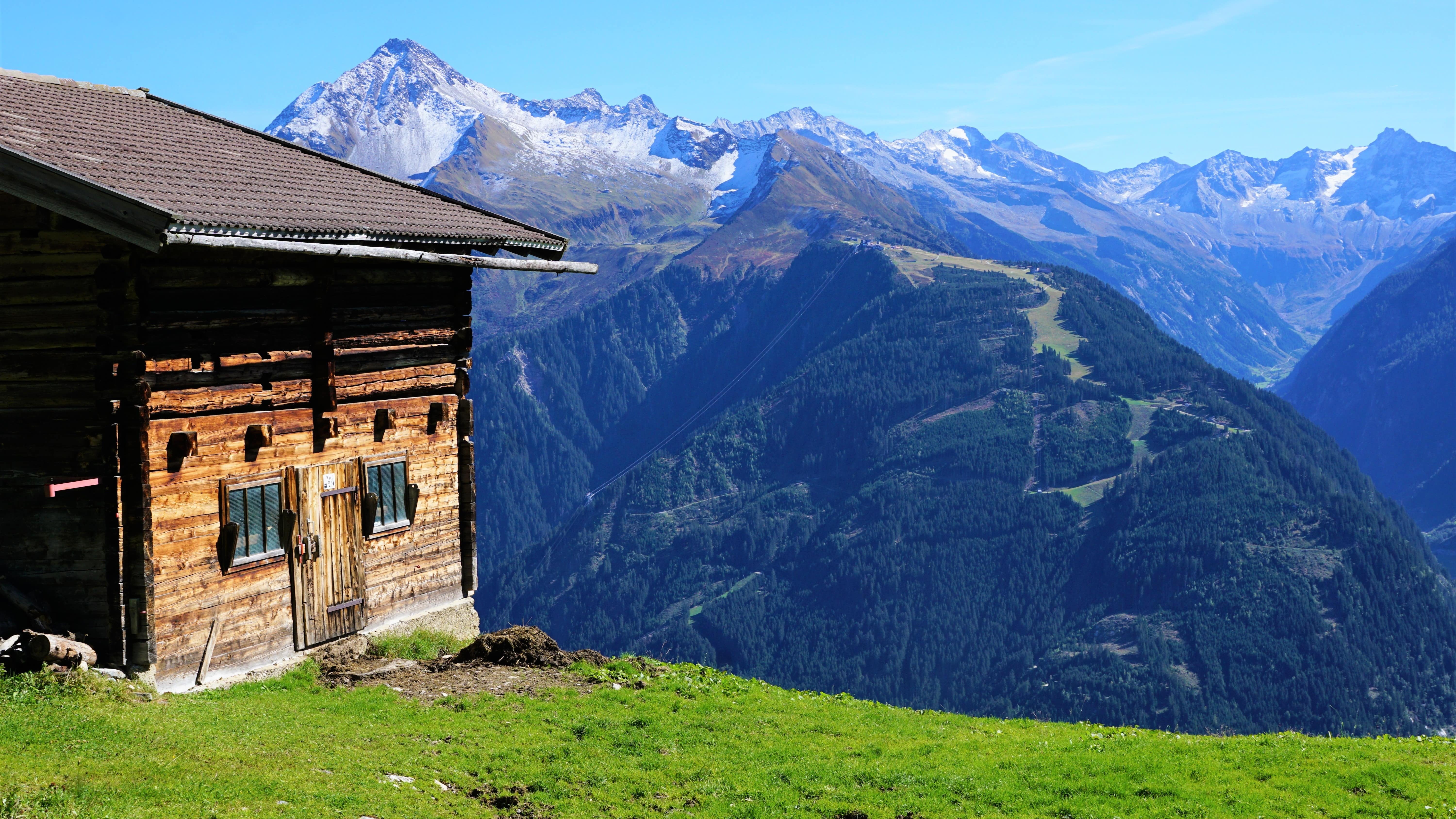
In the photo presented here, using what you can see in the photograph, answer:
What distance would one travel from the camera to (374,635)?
2008 centimetres

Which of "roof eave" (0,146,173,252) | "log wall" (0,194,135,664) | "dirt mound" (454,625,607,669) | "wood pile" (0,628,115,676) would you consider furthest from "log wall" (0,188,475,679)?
"dirt mound" (454,625,607,669)

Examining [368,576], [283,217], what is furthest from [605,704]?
[283,217]

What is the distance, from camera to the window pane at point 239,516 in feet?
55.7

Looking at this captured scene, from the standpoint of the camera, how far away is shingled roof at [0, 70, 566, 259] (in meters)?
14.1

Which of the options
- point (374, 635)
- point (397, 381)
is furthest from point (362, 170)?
point (374, 635)

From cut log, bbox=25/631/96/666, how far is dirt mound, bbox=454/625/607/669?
6361 mm

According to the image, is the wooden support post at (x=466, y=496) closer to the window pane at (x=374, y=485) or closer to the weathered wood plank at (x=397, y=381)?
the weathered wood plank at (x=397, y=381)

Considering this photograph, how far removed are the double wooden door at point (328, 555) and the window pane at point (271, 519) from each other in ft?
1.12

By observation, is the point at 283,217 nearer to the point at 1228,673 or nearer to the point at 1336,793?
the point at 1336,793

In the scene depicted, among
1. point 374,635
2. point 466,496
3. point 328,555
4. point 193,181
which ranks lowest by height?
point 374,635

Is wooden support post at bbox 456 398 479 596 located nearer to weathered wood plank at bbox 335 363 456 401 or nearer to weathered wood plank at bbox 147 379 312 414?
weathered wood plank at bbox 335 363 456 401

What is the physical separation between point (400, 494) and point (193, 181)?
6.91 meters

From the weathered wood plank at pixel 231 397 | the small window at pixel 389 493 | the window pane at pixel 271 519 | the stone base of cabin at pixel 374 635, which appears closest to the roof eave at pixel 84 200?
the weathered wood plank at pixel 231 397

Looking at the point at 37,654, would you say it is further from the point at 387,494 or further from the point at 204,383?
the point at 387,494
